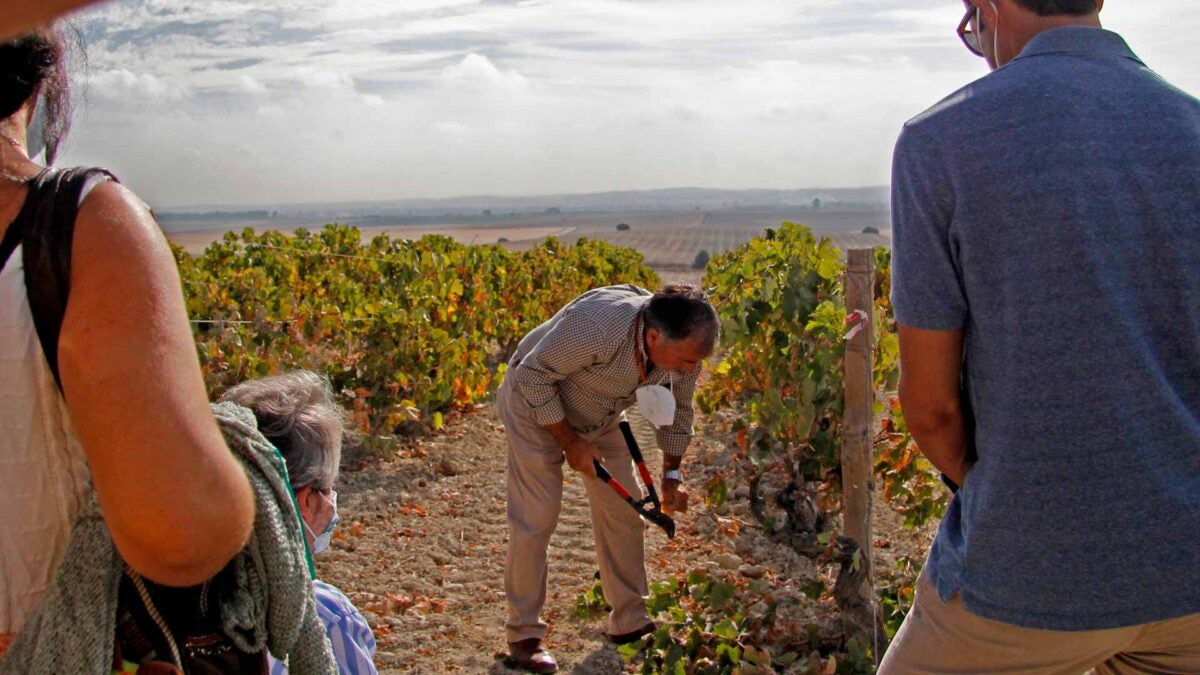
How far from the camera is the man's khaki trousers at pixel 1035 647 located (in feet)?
5.97

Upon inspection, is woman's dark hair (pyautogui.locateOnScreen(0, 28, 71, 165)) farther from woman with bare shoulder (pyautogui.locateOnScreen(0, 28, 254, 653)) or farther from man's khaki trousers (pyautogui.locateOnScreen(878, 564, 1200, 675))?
man's khaki trousers (pyautogui.locateOnScreen(878, 564, 1200, 675))

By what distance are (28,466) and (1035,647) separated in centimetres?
146

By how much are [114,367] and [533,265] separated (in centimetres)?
1220

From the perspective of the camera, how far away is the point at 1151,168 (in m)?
1.75

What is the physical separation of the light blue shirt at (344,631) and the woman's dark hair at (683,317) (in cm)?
191

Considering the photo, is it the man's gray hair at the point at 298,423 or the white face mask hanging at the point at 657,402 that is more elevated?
the man's gray hair at the point at 298,423

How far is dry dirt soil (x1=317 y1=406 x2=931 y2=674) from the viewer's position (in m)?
4.78

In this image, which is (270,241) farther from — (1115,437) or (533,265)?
(1115,437)

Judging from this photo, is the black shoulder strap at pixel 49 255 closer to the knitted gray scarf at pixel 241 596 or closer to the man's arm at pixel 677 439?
the knitted gray scarf at pixel 241 596

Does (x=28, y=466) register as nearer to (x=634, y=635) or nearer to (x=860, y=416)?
(x=860, y=416)

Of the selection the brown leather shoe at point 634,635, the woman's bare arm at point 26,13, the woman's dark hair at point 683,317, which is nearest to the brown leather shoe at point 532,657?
the brown leather shoe at point 634,635

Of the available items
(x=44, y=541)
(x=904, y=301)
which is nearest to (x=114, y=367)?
(x=44, y=541)

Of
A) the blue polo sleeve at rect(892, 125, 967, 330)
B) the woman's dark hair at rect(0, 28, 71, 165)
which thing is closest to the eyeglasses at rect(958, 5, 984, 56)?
the blue polo sleeve at rect(892, 125, 967, 330)

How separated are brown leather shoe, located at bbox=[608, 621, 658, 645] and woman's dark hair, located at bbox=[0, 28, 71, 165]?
11.9 ft
